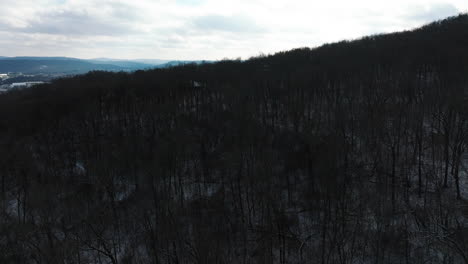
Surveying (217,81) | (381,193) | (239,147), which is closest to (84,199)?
(239,147)

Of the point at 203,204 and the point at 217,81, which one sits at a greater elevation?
the point at 217,81

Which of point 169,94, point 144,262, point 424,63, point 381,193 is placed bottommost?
point 144,262

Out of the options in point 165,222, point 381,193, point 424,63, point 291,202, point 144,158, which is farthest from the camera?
point 424,63

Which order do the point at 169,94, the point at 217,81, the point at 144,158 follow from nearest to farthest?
the point at 144,158, the point at 169,94, the point at 217,81

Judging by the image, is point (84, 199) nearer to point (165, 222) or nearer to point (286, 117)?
point (165, 222)

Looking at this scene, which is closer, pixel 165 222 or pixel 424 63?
pixel 165 222

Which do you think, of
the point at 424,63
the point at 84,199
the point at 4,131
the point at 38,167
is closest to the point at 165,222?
the point at 84,199
